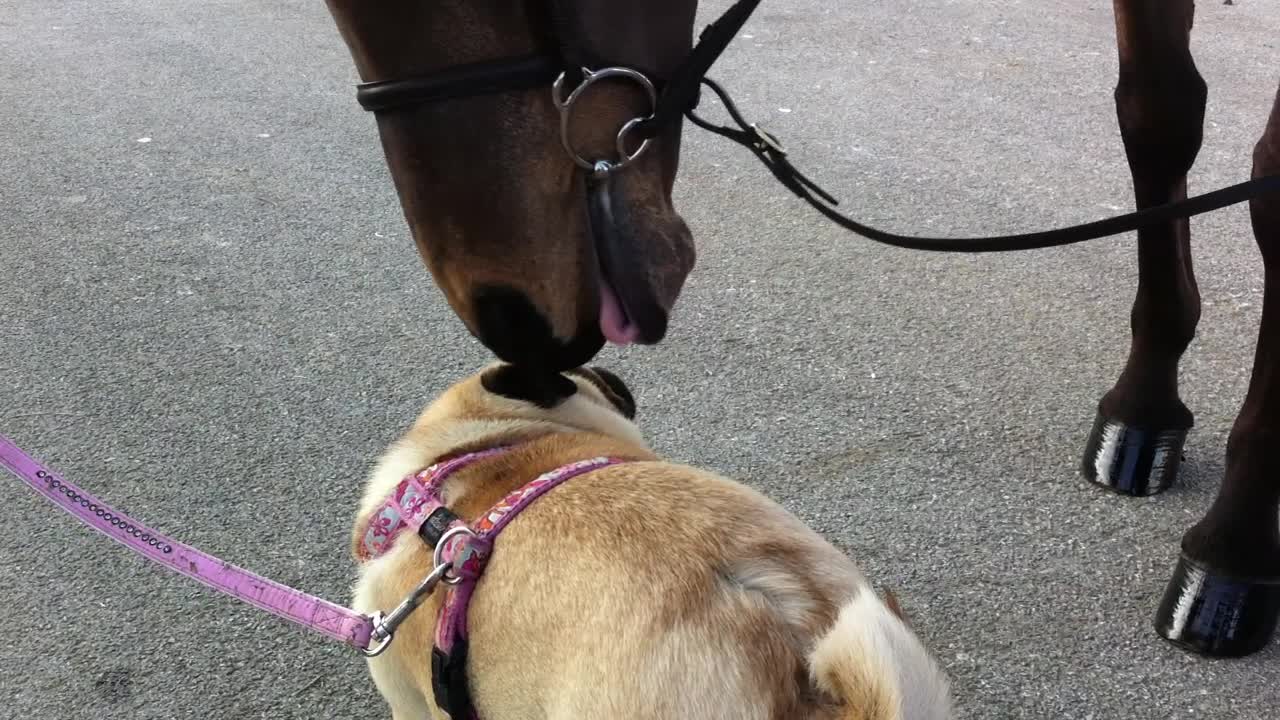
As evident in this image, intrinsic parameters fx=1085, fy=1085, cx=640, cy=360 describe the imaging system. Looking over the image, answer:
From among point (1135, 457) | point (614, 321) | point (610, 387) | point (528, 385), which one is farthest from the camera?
point (1135, 457)

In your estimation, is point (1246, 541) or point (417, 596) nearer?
point (417, 596)

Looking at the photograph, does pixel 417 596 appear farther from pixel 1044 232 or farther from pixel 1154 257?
pixel 1154 257

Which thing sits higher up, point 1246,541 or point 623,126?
point 623,126

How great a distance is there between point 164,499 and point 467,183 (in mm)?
1653

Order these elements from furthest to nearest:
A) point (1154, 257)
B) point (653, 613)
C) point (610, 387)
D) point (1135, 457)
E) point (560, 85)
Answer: point (1135, 457), point (1154, 257), point (610, 387), point (560, 85), point (653, 613)

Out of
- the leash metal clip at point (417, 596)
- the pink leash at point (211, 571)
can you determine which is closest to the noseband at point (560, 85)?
the leash metal clip at point (417, 596)

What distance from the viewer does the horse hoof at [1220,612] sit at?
2066mm

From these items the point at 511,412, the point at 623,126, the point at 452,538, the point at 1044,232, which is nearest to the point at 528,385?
the point at 511,412

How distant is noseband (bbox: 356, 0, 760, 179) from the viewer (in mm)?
1366

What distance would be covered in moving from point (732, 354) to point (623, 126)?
5.91 ft

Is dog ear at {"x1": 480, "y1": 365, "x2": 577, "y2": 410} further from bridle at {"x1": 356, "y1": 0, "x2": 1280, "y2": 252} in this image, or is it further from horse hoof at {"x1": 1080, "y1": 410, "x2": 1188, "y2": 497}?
horse hoof at {"x1": 1080, "y1": 410, "x2": 1188, "y2": 497}

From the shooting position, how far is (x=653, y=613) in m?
1.29

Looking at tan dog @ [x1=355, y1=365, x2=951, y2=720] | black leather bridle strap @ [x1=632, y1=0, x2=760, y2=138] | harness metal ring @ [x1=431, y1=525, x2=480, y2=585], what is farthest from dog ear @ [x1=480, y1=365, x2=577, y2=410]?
black leather bridle strap @ [x1=632, y1=0, x2=760, y2=138]

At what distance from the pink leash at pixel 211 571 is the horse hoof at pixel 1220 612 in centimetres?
157
